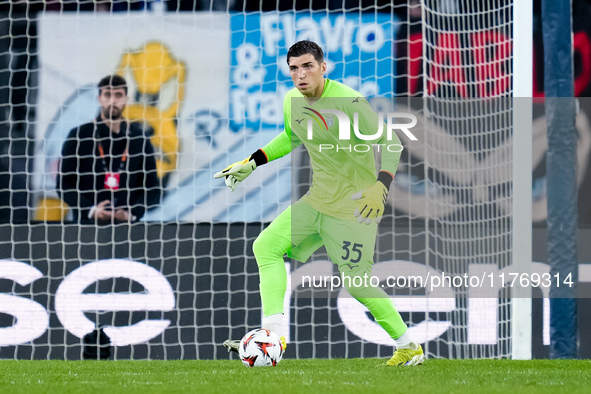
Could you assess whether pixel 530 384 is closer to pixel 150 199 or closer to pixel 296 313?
pixel 296 313

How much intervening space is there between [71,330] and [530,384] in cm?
377

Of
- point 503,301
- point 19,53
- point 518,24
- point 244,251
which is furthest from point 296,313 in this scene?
point 19,53

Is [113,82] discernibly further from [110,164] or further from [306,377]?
[306,377]

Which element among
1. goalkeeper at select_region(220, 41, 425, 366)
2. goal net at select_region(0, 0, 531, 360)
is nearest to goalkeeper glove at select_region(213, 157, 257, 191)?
goalkeeper at select_region(220, 41, 425, 366)

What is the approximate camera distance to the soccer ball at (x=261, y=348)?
212 inches

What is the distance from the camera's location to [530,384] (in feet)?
15.1

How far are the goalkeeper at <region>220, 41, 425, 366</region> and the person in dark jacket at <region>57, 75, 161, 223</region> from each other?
242 centimetres

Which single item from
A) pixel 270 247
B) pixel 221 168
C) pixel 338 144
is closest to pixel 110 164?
pixel 221 168

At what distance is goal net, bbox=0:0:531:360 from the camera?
7.35 m

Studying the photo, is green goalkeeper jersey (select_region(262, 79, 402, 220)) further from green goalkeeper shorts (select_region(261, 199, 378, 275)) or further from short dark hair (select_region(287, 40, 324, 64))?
short dark hair (select_region(287, 40, 324, 64))

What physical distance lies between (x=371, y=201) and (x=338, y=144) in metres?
0.42

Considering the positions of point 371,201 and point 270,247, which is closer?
point 371,201

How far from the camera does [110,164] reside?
26.6 ft

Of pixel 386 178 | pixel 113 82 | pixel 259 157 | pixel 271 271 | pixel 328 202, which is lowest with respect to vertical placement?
pixel 271 271
